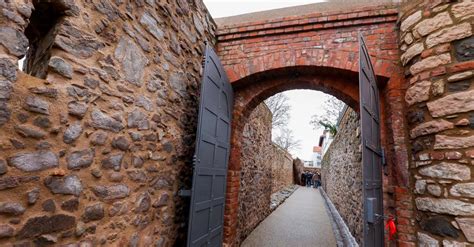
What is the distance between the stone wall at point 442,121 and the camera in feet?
7.02

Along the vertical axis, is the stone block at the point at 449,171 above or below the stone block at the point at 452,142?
below

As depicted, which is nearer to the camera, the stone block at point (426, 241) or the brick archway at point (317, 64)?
the stone block at point (426, 241)

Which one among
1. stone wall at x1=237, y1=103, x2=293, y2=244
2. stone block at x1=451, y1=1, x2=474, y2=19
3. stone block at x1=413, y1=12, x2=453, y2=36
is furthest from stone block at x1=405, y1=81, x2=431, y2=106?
stone wall at x1=237, y1=103, x2=293, y2=244

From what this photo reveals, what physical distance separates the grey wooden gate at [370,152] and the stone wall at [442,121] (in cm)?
34

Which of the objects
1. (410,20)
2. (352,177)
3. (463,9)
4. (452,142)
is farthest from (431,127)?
(352,177)

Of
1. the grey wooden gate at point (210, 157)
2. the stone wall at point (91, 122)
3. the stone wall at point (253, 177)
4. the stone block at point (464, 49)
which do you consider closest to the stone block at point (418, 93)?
the stone block at point (464, 49)

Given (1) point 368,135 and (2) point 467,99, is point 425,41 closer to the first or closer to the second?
(2) point 467,99

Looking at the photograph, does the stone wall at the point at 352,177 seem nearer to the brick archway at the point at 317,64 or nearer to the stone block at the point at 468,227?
the brick archway at the point at 317,64

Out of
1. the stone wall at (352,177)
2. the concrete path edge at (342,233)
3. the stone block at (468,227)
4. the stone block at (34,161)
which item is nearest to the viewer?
the stone block at (34,161)

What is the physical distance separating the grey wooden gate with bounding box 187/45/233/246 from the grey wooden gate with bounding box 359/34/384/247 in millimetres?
1621

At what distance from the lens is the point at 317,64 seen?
3271 millimetres

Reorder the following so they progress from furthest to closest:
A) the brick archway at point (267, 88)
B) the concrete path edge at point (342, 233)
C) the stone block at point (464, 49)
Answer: the concrete path edge at point (342, 233) < the brick archway at point (267, 88) < the stone block at point (464, 49)

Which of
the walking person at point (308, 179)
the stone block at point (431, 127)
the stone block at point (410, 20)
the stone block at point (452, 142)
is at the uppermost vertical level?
the stone block at point (410, 20)

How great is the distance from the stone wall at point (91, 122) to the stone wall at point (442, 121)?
259 cm
